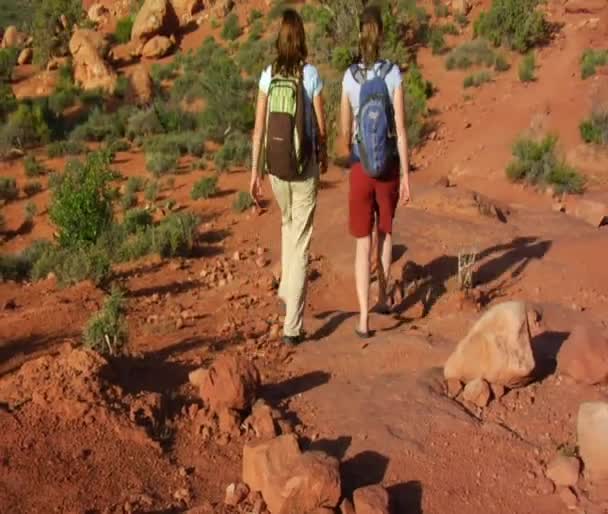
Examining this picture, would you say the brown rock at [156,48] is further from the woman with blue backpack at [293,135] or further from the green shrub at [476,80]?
the woman with blue backpack at [293,135]

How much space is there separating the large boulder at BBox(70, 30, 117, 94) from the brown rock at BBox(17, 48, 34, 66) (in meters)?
2.81

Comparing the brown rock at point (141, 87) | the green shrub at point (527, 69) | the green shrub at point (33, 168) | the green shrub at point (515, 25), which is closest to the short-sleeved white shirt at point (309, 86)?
the green shrub at point (33, 168)

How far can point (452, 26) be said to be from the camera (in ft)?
62.5

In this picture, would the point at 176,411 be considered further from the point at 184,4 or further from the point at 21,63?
the point at 184,4

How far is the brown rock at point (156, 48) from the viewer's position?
23.0 meters

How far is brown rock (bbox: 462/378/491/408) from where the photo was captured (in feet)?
14.3

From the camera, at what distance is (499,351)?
172 inches

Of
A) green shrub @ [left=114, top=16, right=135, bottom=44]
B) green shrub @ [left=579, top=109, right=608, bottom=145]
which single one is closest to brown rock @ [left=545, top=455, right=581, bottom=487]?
green shrub @ [left=579, top=109, right=608, bottom=145]

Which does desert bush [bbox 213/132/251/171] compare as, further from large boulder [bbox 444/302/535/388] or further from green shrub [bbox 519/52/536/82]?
large boulder [bbox 444/302/535/388]

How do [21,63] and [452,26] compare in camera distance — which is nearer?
[452,26]

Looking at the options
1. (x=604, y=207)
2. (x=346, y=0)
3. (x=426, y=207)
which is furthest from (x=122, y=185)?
(x=346, y=0)

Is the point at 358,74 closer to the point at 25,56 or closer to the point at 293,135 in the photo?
the point at 293,135

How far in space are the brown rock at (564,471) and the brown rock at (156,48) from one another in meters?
21.0

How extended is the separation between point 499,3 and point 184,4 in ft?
38.1
